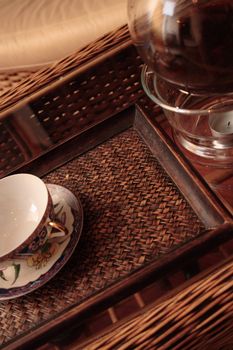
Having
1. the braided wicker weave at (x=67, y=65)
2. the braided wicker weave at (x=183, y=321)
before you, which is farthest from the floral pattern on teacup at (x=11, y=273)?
the braided wicker weave at (x=67, y=65)

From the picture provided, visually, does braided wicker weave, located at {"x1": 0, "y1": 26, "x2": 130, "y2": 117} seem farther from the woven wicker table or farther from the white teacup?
the white teacup

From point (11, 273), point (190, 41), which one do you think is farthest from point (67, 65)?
point (11, 273)

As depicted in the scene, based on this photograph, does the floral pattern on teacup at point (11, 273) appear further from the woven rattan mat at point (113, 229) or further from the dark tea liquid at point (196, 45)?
the dark tea liquid at point (196, 45)

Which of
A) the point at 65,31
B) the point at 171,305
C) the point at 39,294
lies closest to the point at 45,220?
the point at 39,294

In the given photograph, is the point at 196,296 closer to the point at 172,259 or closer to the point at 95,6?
the point at 172,259

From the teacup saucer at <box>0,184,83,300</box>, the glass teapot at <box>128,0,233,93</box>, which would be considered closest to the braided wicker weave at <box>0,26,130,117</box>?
the glass teapot at <box>128,0,233,93</box>
